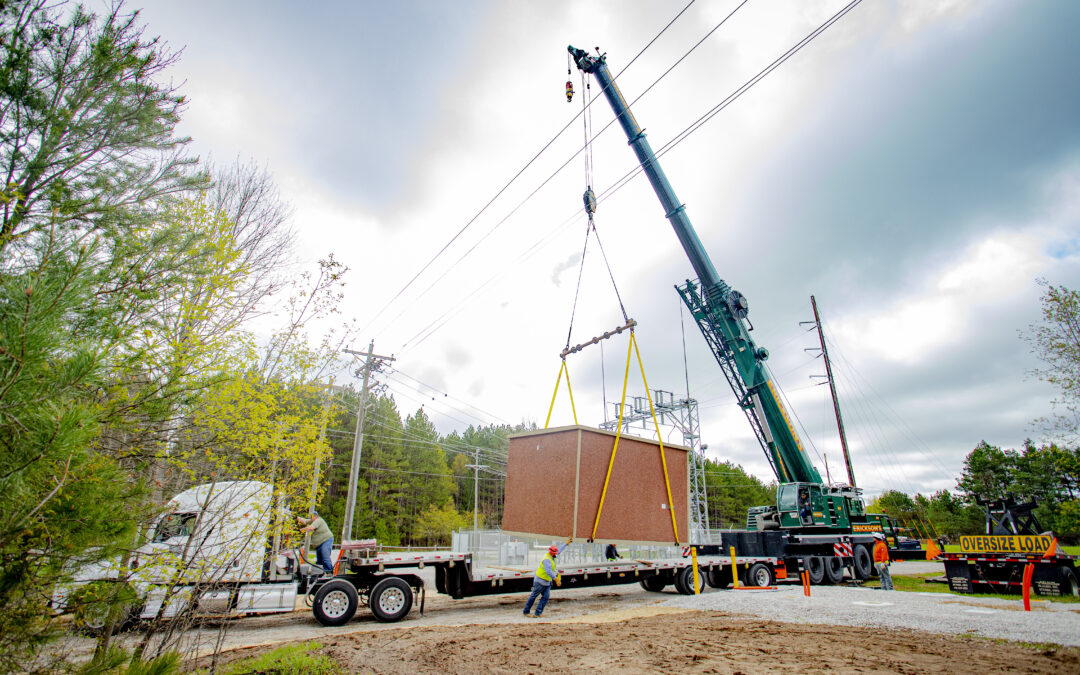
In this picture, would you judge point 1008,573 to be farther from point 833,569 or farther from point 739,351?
point 739,351

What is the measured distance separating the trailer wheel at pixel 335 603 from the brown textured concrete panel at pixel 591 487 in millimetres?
3780

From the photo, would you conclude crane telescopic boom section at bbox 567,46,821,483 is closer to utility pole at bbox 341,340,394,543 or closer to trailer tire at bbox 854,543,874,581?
trailer tire at bbox 854,543,874,581

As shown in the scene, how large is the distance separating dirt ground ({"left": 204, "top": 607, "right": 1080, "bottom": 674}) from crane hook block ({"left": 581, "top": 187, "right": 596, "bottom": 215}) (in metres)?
6.79

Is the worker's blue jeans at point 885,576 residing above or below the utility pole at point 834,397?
below

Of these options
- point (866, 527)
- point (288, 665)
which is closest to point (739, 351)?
point (866, 527)

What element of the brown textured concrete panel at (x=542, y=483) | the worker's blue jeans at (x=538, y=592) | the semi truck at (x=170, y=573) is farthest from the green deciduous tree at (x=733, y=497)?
the semi truck at (x=170, y=573)

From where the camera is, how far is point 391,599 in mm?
9141

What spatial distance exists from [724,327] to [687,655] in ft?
32.7

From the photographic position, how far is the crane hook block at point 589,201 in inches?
355

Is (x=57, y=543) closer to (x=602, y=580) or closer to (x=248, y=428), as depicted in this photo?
(x=248, y=428)

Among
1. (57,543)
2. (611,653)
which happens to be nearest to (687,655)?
(611,653)

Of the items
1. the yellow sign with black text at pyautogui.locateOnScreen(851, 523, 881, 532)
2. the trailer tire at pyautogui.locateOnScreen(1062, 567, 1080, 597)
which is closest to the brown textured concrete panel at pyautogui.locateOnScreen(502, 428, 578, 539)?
the trailer tire at pyautogui.locateOnScreen(1062, 567, 1080, 597)

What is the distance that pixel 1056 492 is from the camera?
4728 cm

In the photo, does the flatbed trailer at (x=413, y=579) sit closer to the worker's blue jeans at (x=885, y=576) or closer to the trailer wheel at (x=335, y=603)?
the trailer wheel at (x=335, y=603)
